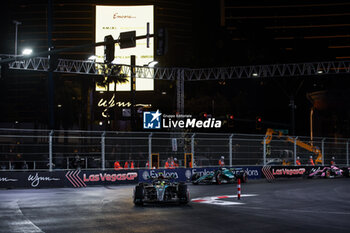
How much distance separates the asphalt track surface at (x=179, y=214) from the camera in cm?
1193

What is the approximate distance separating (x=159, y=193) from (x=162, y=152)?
12.1 meters

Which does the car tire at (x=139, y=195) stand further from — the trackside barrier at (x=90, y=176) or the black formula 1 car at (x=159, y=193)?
the trackside barrier at (x=90, y=176)

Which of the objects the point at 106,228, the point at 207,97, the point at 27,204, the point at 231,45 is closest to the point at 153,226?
the point at 106,228

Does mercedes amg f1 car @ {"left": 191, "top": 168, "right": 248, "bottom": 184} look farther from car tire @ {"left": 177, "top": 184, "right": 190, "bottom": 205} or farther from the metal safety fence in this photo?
car tire @ {"left": 177, "top": 184, "right": 190, "bottom": 205}

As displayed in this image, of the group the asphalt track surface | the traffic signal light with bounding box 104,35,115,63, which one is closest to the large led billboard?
the traffic signal light with bounding box 104,35,115,63

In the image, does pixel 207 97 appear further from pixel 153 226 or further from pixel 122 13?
pixel 153 226

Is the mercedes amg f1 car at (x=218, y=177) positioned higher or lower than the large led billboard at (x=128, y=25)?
lower

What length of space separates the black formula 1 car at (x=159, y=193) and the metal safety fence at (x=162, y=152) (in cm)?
910

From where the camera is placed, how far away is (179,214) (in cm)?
1456

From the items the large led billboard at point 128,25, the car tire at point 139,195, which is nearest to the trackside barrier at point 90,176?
the car tire at point 139,195

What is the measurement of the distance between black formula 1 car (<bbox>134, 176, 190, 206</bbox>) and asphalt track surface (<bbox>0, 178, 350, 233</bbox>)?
31 centimetres

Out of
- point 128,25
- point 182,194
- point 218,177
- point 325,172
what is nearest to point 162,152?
point 218,177

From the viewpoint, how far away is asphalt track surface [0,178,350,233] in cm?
1193

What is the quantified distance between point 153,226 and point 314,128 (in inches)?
2202
